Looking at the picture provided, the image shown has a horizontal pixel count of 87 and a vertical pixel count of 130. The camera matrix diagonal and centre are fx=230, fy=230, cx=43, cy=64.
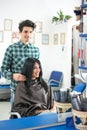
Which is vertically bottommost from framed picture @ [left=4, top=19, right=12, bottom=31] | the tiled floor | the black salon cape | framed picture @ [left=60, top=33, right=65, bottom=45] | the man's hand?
the tiled floor

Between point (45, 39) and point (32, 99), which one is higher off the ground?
point (45, 39)

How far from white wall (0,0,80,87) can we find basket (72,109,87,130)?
466 cm

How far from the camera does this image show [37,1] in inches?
261

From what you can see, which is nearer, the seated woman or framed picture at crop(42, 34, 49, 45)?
the seated woman

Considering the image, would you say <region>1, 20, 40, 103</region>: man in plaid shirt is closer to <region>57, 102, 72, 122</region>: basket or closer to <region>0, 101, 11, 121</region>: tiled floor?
<region>57, 102, 72, 122</region>: basket

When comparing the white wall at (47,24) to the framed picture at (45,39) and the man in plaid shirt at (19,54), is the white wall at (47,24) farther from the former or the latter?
the man in plaid shirt at (19,54)

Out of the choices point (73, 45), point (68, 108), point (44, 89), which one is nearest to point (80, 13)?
point (68, 108)

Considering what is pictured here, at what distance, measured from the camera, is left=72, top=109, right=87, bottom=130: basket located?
155cm

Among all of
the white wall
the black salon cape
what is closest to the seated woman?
the black salon cape

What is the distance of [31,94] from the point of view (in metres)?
2.58

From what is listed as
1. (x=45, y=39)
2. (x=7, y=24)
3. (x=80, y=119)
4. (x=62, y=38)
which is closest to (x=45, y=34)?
(x=45, y=39)

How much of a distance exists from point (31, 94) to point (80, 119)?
3.58ft

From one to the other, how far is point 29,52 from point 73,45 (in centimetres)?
393

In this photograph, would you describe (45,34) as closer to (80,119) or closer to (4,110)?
(4,110)
